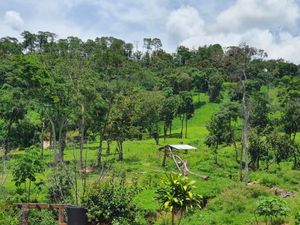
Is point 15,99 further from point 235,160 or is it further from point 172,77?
point 172,77

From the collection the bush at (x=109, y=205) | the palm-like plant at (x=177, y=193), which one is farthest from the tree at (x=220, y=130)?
the bush at (x=109, y=205)

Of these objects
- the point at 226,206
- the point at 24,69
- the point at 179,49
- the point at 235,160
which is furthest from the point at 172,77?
the point at 226,206

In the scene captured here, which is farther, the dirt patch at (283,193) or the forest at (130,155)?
the dirt patch at (283,193)

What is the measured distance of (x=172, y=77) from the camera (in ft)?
254

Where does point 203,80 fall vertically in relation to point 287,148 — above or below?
above

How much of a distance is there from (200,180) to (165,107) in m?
22.8

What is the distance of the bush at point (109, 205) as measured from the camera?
22.3m

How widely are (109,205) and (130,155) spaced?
2292 cm

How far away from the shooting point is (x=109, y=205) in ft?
74.3

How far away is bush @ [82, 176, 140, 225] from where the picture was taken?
2234 centimetres

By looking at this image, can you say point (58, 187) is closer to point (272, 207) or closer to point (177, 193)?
point (177, 193)

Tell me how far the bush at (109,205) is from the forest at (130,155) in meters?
0.06

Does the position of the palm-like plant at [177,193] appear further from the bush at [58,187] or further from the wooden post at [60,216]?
the bush at [58,187]

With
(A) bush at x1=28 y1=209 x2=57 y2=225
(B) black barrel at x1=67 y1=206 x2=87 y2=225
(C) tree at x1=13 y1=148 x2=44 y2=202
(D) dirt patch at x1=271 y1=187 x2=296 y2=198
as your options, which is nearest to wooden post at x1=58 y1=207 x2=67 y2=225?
(A) bush at x1=28 y1=209 x2=57 y2=225
